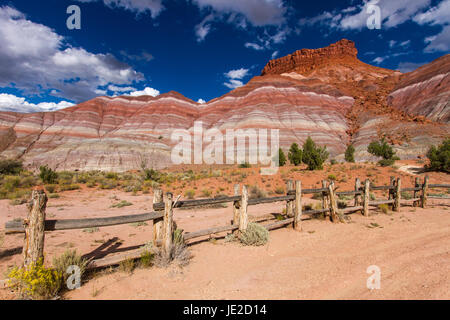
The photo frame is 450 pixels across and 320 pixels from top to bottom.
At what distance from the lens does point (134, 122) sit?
57625 millimetres

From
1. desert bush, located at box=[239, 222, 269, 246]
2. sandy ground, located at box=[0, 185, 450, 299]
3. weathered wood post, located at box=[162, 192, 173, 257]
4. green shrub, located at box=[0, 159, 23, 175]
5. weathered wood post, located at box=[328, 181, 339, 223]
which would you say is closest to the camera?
sandy ground, located at box=[0, 185, 450, 299]

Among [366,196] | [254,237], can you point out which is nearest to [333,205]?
[366,196]

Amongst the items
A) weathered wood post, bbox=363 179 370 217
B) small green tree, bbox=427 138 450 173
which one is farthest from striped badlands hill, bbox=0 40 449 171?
weathered wood post, bbox=363 179 370 217

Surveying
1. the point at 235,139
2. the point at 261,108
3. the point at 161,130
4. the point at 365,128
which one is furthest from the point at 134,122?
the point at 365,128

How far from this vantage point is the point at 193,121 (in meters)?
61.3

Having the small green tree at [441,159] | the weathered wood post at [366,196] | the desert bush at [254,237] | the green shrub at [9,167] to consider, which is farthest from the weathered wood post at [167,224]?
the green shrub at [9,167]

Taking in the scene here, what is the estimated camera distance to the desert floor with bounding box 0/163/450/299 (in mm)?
3465

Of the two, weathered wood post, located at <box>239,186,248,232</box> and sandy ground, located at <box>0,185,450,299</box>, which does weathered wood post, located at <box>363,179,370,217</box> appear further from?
weathered wood post, located at <box>239,186,248,232</box>

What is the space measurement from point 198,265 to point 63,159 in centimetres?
4047

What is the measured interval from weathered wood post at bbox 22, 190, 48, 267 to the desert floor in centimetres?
60

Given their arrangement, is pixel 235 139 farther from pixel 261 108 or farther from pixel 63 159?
pixel 63 159

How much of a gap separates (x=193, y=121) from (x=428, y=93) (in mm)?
54386

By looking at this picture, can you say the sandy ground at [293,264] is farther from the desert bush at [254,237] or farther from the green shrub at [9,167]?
the green shrub at [9,167]

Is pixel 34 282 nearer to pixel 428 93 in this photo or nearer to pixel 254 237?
pixel 254 237
